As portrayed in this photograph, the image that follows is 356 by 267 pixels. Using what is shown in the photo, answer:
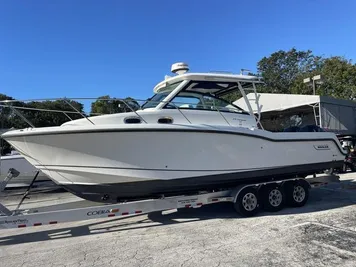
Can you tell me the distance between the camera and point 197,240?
505cm

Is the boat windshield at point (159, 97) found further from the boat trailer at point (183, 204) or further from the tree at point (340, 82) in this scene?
the tree at point (340, 82)

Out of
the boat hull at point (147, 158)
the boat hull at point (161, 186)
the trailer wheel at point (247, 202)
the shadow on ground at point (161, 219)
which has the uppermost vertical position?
the boat hull at point (147, 158)

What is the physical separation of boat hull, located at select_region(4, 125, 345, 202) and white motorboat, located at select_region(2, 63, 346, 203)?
0.05 ft

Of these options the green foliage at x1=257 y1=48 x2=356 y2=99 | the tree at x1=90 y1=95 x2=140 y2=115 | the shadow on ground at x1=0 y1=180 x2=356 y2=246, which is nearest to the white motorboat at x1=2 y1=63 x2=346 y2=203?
the tree at x1=90 y1=95 x2=140 y2=115

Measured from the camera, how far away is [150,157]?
18.8 ft

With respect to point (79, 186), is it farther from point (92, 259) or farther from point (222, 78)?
point (222, 78)

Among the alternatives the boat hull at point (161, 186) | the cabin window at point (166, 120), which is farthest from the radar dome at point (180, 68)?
the boat hull at point (161, 186)

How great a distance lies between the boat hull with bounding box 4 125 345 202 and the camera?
17.7 ft

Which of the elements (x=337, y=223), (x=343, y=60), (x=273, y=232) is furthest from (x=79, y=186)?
(x=343, y=60)

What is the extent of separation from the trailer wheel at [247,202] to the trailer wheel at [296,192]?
3.09 ft

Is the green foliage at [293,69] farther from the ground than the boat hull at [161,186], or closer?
farther from the ground

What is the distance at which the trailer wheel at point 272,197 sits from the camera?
6.91 m

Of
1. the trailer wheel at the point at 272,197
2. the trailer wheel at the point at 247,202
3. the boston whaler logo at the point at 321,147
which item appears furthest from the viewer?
the boston whaler logo at the point at 321,147

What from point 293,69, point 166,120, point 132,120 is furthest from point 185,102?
point 293,69
